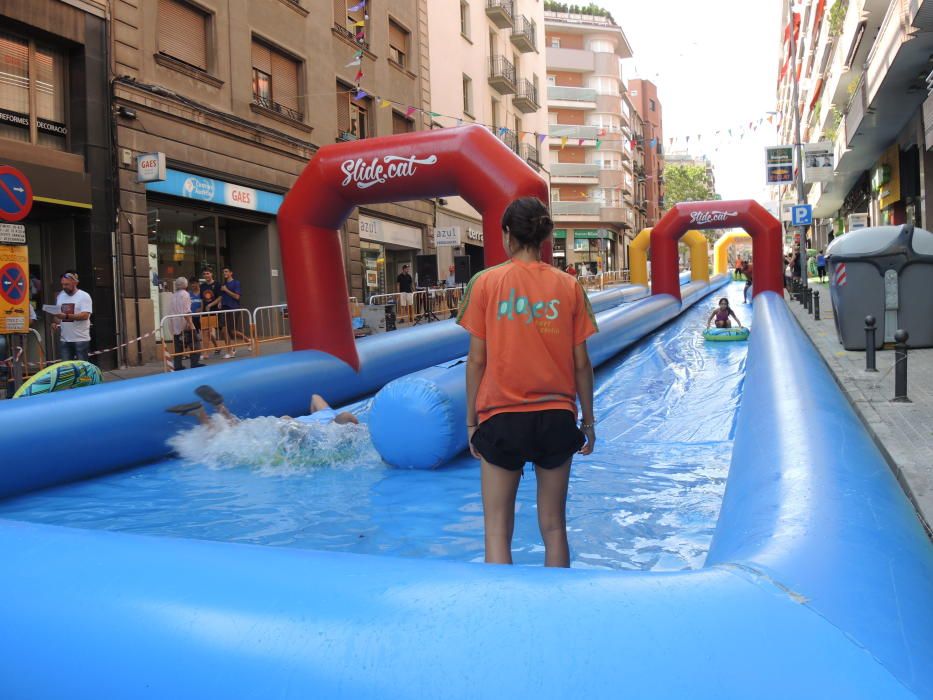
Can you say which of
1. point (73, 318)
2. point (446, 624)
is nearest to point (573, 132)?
point (73, 318)

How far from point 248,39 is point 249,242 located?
13.5 ft

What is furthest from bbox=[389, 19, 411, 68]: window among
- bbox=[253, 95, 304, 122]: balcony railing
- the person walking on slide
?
the person walking on slide

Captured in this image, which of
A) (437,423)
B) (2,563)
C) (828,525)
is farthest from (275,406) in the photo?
(828,525)

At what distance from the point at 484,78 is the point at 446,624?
3053cm

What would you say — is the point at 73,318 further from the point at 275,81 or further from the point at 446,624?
the point at 275,81

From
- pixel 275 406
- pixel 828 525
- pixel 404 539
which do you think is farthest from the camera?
pixel 275 406

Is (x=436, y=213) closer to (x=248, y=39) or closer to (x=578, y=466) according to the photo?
(x=248, y=39)

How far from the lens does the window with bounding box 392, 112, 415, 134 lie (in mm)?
23188

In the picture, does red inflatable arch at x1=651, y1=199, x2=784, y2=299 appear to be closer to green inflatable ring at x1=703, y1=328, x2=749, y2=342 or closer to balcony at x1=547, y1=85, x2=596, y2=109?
green inflatable ring at x1=703, y1=328, x2=749, y2=342

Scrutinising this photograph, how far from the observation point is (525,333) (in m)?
2.93

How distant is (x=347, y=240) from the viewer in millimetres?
19953

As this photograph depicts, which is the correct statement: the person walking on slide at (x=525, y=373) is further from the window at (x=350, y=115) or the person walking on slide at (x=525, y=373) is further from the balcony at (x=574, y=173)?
the balcony at (x=574, y=173)

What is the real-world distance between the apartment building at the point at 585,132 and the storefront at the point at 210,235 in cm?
4082

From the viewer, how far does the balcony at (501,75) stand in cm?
3092
